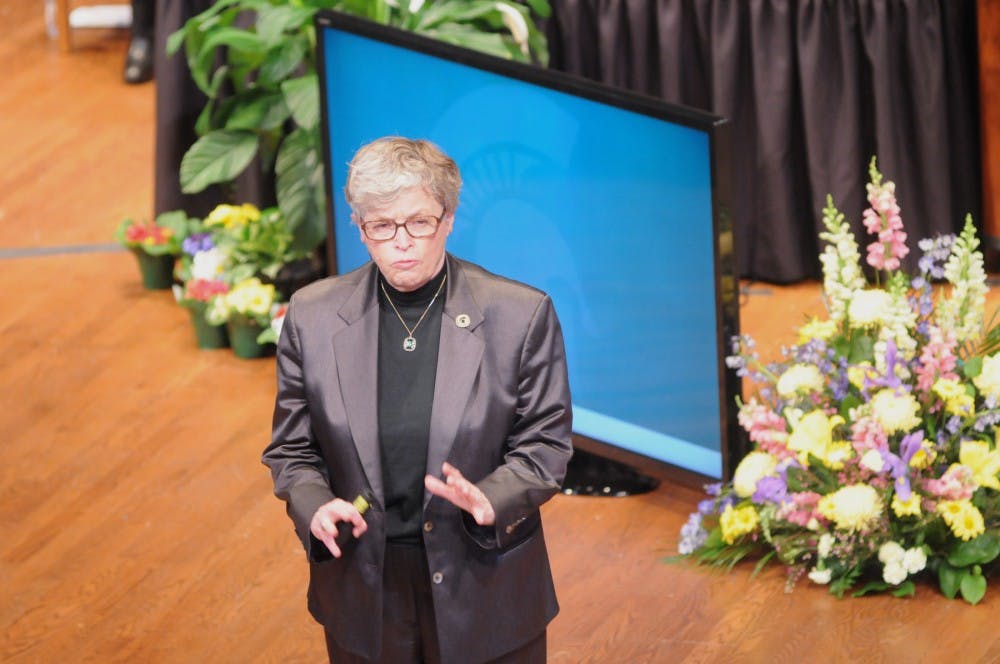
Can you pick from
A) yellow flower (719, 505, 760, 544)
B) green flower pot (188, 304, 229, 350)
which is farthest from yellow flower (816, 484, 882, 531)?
green flower pot (188, 304, 229, 350)

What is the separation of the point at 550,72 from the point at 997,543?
1340 millimetres

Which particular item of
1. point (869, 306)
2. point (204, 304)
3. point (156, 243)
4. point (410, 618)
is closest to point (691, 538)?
point (869, 306)

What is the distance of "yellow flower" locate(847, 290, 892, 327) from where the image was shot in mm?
3457

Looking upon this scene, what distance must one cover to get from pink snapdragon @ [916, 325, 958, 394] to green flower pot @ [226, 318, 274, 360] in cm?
203

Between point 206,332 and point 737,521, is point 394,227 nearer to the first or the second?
point 737,521

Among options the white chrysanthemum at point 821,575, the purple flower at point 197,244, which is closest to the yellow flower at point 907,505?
the white chrysanthemum at point 821,575

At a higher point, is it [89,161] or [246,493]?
[89,161]

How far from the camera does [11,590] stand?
12.3 ft

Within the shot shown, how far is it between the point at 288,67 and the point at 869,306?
1968mm

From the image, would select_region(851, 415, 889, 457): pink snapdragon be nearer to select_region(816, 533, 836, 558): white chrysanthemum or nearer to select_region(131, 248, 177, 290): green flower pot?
select_region(816, 533, 836, 558): white chrysanthemum

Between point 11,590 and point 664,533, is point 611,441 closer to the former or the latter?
point 664,533

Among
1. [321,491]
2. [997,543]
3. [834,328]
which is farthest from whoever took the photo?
[834,328]

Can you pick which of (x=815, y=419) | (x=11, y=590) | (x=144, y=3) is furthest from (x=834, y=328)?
(x=144, y=3)

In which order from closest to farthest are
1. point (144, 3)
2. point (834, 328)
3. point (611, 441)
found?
point (834, 328) → point (611, 441) → point (144, 3)
